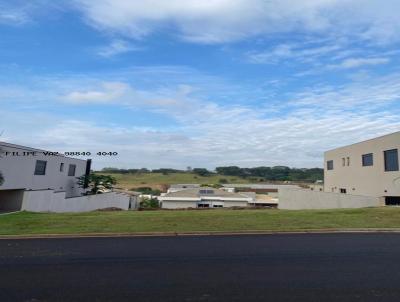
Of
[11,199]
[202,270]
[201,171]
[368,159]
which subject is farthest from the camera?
[201,171]

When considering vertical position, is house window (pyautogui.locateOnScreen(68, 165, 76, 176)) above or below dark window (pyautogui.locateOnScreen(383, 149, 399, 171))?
below

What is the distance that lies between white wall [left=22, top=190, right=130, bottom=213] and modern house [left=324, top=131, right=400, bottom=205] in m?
27.0

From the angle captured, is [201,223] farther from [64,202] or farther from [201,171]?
[201,171]

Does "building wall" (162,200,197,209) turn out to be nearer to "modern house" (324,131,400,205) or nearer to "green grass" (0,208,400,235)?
"modern house" (324,131,400,205)

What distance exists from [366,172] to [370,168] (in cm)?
116

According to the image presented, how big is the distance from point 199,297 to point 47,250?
6642 millimetres

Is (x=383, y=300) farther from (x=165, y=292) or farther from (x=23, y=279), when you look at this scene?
(x=23, y=279)

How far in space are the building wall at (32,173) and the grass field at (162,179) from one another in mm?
50517

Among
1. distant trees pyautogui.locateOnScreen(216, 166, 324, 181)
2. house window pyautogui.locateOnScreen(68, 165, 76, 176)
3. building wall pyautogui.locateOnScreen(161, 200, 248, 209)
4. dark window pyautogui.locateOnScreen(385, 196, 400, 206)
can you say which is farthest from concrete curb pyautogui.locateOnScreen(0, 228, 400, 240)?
distant trees pyautogui.locateOnScreen(216, 166, 324, 181)

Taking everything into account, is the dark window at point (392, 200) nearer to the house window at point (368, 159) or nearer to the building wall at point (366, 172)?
the building wall at point (366, 172)

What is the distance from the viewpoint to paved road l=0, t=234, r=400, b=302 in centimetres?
677

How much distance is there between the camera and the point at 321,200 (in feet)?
131

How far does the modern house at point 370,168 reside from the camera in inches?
1414

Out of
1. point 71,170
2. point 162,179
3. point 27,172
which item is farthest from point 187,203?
point 162,179
